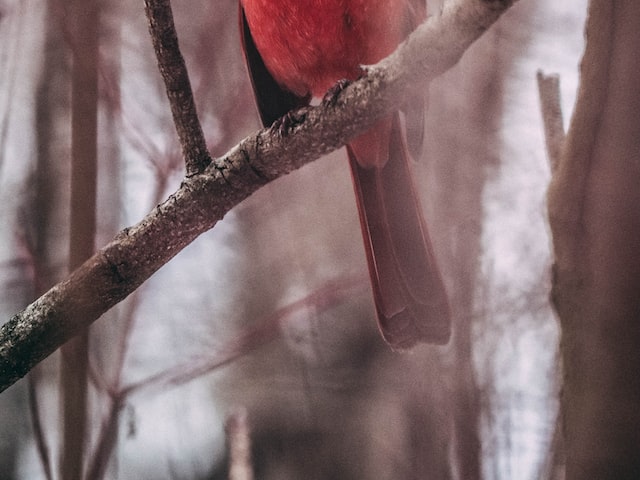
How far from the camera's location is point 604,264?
80 centimetres

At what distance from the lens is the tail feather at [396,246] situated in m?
1.27

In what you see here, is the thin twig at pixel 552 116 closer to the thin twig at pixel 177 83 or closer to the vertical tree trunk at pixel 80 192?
the thin twig at pixel 177 83

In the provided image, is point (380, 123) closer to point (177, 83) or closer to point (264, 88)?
point (177, 83)

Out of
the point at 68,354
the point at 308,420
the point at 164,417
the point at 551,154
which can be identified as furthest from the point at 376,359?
the point at 68,354

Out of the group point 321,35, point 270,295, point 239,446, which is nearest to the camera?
point 239,446

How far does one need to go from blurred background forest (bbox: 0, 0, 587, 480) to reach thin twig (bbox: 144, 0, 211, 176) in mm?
189

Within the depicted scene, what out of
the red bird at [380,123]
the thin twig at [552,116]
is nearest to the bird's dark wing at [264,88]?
the red bird at [380,123]

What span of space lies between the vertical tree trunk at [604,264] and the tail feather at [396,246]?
16.5 inches

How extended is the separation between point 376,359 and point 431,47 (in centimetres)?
95

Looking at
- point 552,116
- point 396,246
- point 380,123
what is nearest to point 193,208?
point 380,123

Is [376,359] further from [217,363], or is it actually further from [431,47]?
[431,47]

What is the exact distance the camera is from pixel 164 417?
1.33m

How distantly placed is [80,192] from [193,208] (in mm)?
167

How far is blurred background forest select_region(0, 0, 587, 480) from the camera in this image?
3.87 ft
